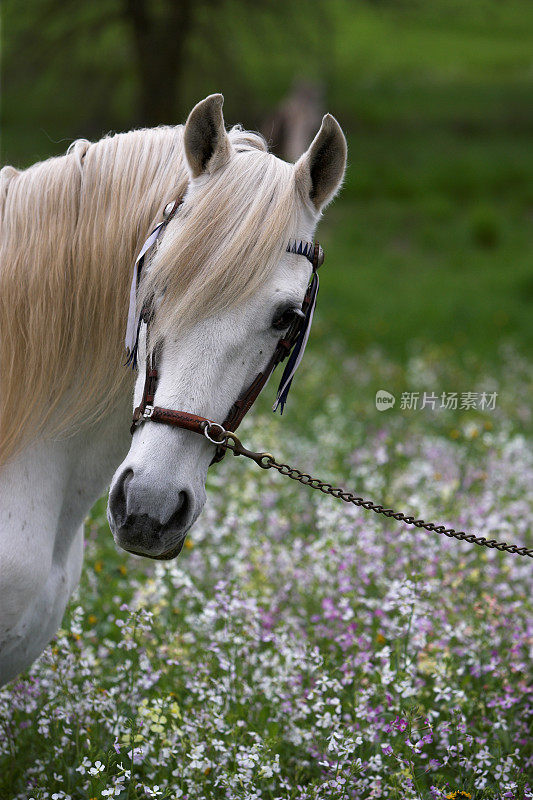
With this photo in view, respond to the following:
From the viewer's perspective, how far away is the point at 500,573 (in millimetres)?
4520

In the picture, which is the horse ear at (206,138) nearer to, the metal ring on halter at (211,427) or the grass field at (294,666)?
the metal ring on halter at (211,427)

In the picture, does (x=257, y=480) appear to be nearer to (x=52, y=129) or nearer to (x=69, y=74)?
(x=69, y=74)

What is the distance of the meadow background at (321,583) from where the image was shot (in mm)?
3088

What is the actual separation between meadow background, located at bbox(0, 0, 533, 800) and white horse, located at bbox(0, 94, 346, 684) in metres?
0.55

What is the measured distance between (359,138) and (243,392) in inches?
850

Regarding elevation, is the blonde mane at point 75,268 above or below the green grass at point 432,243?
above

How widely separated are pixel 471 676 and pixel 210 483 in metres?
2.92

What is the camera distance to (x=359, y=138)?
896 inches

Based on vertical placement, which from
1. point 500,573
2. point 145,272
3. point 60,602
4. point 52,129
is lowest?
point 52,129

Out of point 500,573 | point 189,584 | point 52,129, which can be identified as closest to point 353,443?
point 500,573

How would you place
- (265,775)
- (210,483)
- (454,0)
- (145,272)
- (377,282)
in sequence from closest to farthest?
(145,272) → (265,775) → (210,483) → (377,282) → (454,0)
